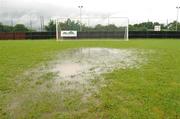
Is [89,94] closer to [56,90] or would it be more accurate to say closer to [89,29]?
[56,90]

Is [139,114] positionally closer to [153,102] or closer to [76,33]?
[153,102]

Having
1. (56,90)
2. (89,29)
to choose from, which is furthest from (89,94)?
(89,29)

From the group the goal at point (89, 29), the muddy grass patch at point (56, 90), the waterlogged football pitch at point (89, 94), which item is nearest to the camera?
the waterlogged football pitch at point (89, 94)

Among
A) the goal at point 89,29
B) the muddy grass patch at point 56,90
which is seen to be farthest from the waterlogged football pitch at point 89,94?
the goal at point 89,29

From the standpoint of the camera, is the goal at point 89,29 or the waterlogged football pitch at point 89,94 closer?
the waterlogged football pitch at point 89,94

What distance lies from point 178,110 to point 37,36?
43.9 m

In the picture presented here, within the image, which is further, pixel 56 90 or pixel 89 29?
pixel 89 29

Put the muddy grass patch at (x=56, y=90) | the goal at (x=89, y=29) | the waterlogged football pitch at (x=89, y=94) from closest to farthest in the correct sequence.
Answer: the waterlogged football pitch at (x=89, y=94) < the muddy grass patch at (x=56, y=90) < the goal at (x=89, y=29)

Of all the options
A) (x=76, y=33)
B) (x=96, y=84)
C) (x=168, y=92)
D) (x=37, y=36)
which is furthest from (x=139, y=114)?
(x=37, y=36)

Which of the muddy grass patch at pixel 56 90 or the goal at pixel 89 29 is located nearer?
the muddy grass patch at pixel 56 90

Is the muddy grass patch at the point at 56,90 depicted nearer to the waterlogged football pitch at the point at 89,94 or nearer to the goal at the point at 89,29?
the waterlogged football pitch at the point at 89,94

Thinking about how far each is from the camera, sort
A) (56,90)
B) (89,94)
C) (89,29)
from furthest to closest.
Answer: (89,29) < (56,90) < (89,94)

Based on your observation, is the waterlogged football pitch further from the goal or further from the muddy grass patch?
the goal

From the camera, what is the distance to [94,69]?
386 inches
